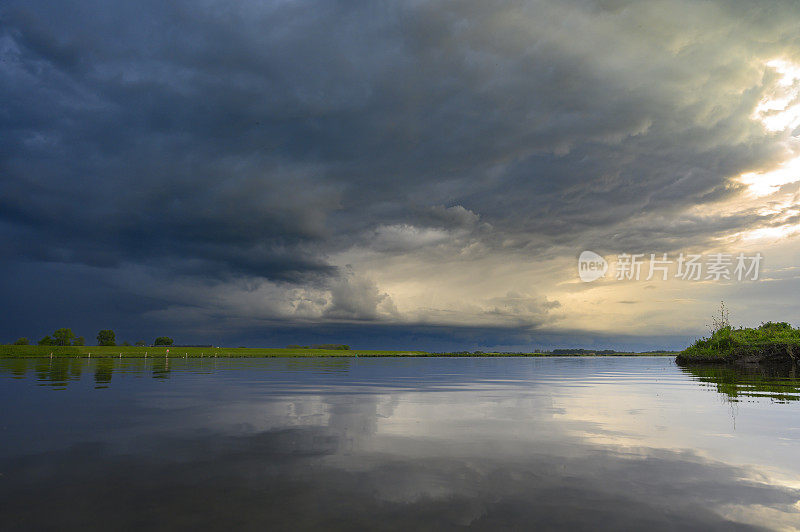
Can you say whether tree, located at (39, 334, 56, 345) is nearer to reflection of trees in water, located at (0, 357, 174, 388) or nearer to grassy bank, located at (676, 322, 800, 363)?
reflection of trees in water, located at (0, 357, 174, 388)

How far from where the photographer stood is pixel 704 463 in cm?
1448

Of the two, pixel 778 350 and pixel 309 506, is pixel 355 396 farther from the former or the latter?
pixel 778 350

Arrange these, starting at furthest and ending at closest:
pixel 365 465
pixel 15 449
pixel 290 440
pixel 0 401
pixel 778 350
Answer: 1. pixel 778 350
2. pixel 0 401
3. pixel 290 440
4. pixel 15 449
5. pixel 365 465

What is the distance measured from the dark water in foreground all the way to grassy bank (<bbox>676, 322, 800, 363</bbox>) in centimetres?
8867

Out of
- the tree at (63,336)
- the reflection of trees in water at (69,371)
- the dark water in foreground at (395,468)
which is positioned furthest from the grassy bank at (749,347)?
the tree at (63,336)

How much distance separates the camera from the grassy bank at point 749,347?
302 feet

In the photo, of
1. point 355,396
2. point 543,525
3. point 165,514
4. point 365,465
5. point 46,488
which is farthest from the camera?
point 355,396

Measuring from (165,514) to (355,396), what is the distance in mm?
26169

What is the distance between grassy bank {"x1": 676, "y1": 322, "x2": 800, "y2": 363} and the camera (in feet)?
302

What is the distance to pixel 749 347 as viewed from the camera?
10156 centimetres

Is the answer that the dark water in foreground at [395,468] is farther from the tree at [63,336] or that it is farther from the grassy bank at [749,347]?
the tree at [63,336]

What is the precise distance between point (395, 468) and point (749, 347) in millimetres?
123012

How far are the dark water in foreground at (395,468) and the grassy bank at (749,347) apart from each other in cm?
8867

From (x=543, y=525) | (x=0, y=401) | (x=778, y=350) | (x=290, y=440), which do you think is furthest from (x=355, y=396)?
(x=778, y=350)
